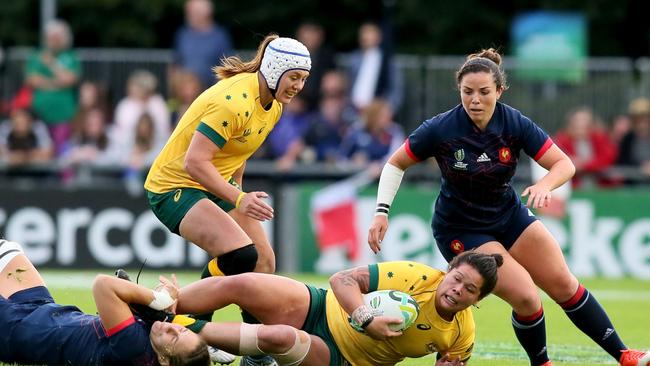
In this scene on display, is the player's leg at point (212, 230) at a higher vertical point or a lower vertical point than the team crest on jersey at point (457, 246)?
higher

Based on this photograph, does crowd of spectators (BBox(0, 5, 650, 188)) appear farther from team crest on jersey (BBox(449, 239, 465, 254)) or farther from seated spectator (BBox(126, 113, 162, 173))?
team crest on jersey (BBox(449, 239, 465, 254))

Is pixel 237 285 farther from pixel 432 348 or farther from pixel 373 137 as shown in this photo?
pixel 373 137

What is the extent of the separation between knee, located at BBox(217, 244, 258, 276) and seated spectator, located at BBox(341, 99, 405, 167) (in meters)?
7.57

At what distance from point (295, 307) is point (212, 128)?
1.38 metres

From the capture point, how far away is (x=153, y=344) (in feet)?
22.8

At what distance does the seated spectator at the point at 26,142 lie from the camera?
16344mm

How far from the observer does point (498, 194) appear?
802cm

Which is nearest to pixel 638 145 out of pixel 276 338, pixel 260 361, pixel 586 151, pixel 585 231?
pixel 586 151

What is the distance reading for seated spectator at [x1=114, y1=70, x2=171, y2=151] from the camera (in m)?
16.2

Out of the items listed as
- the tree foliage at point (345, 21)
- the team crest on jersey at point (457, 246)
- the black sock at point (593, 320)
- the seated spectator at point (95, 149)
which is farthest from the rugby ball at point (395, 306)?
the tree foliage at point (345, 21)

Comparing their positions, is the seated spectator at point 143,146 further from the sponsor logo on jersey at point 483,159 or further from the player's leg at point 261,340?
the player's leg at point 261,340

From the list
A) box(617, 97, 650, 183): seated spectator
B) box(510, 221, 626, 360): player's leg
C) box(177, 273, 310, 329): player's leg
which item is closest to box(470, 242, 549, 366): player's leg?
box(510, 221, 626, 360): player's leg

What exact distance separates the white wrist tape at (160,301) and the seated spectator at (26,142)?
9645mm

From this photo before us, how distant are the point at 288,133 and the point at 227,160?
307 inches
